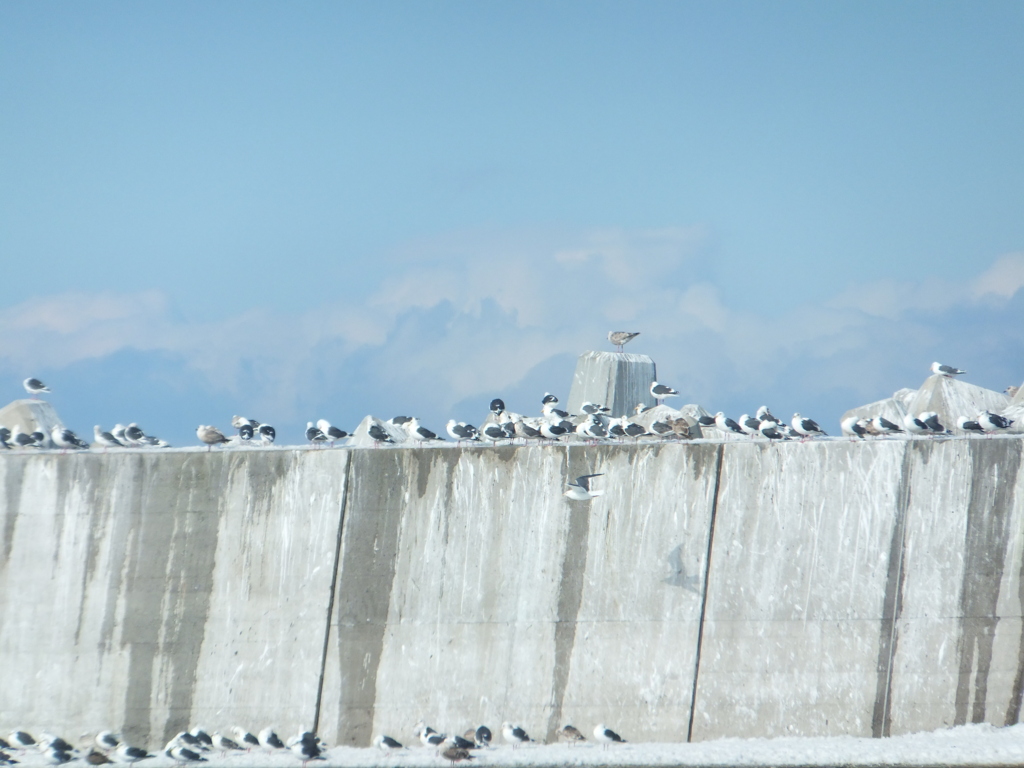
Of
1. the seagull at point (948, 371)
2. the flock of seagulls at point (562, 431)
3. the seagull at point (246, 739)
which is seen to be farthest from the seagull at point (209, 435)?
the seagull at point (948, 371)

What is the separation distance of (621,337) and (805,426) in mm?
11141

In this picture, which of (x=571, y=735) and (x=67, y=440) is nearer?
(x=571, y=735)

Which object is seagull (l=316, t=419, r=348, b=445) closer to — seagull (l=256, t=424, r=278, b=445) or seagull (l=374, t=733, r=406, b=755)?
seagull (l=256, t=424, r=278, b=445)

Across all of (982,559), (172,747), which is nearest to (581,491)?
(982,559)

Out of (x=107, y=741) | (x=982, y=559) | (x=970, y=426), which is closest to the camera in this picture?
(x=982, y=559)

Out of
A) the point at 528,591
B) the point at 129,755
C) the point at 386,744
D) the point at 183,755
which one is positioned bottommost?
the point at 129,755

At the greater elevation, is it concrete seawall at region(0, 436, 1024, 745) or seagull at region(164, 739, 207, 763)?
concrete seawall at region(0, 436, 1024, 745)

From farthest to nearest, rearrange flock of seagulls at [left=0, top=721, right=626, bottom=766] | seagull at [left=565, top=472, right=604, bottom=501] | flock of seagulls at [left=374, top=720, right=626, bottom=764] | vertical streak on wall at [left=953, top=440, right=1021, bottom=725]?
seagull at [left=565, top=472, right=604, bottom=501] < vertical streak on wall at [left=953, top=440, right=1021, bottom=725] < flock of seagulls at [left=374, top=720, right=626, bottom=764] < flock of seagulls at [left=0, top=721, right=626, bottom=766]

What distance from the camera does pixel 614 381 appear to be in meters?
29.9

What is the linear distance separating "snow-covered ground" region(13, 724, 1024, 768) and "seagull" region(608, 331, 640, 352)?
48.0 feet

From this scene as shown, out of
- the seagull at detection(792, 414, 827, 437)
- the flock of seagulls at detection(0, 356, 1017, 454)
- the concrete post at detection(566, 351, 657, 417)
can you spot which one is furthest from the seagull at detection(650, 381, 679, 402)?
the seagull at detection(792, 414, 827, 437)

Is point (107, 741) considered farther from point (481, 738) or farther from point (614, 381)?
point (614, 381)

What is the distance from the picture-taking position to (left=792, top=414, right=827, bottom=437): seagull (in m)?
20.1

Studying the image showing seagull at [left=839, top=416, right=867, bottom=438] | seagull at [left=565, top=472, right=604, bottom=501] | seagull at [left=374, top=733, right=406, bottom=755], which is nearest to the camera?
seagull at [left=374, top=733, right=406, bottom=755]
